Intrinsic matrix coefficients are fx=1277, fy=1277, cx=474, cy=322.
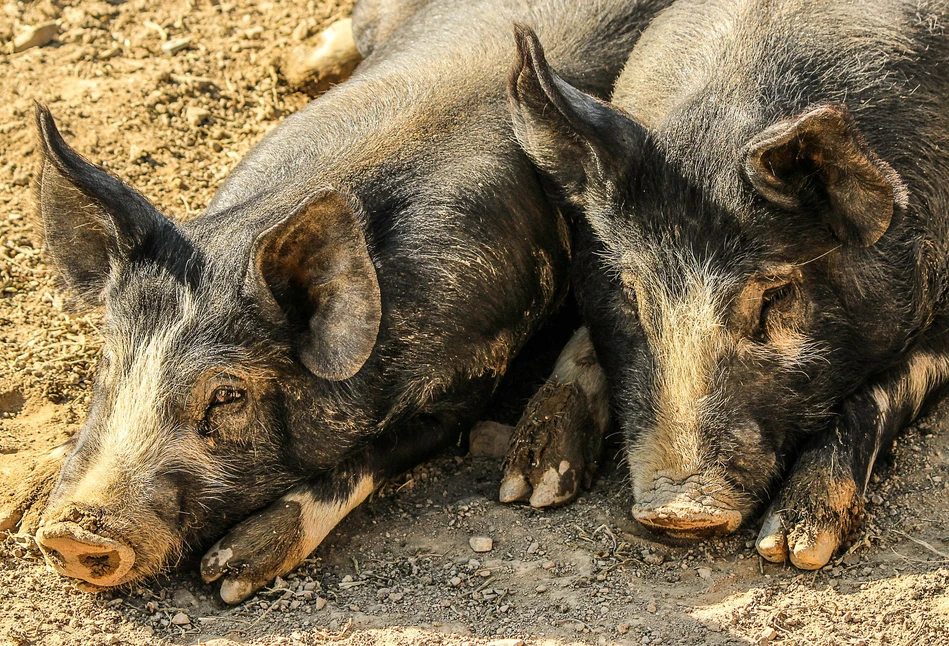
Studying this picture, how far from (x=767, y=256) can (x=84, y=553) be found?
248cm

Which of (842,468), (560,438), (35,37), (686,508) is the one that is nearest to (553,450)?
(560,438)

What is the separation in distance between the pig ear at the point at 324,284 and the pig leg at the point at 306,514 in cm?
49

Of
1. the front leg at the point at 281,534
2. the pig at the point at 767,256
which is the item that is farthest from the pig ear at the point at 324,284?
the pig at the point at 767,256

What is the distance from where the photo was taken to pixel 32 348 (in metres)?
5.79

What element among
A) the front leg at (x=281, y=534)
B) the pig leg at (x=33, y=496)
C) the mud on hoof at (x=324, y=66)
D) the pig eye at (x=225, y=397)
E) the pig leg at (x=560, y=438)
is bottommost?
the pig leg at (x=560, y=438)

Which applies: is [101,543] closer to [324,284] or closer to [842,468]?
[324,284]

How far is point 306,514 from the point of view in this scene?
4.59 m

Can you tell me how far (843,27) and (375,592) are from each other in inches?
107

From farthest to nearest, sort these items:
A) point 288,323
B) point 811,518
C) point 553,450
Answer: point 553,450
point 288,323
point 811,518

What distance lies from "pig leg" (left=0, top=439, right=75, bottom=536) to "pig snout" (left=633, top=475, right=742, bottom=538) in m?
2.18

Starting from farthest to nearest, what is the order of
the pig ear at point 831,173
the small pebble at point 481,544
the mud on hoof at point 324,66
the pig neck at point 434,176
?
the mud on hoof at point 324,66, the pig neck at point 434,176, the small pebble at point 481,544, the pig ear at point 831,173

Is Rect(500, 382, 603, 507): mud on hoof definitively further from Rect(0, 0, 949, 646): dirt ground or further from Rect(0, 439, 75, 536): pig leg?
Rect(0, 439, 75, 536): pig leg

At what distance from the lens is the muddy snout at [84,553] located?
4137 millimetres

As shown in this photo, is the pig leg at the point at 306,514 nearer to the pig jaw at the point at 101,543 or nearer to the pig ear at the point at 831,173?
the pig jaw at the point at 101,543
